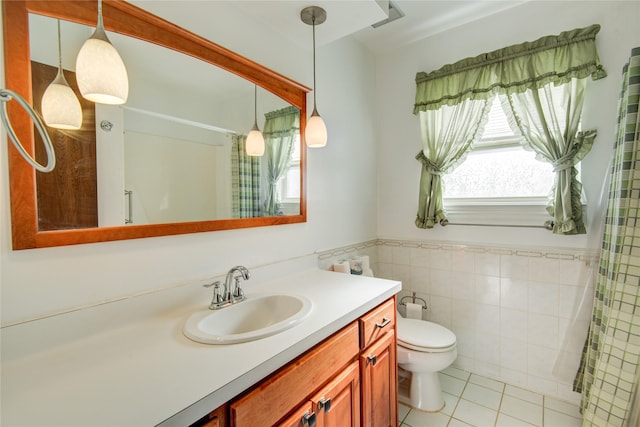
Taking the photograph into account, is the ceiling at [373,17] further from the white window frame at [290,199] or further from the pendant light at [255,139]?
the white window frame at [290,199]

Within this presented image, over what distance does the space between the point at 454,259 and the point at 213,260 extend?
1.77 meters

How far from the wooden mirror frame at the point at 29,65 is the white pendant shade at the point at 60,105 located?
38 millimetres

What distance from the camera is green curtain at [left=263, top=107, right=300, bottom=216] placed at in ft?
5.07

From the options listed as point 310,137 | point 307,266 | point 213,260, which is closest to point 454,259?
point 307,266

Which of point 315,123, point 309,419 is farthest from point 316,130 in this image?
point 309,419

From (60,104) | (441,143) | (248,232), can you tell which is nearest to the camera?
(60,104)

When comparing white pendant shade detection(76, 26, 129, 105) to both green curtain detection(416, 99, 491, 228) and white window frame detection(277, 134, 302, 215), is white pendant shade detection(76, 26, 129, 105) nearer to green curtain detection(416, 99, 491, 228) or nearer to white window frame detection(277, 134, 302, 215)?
white window frame detection(277, 134, 302, 215)

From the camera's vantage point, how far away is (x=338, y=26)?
1.47m

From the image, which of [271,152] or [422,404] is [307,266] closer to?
[271,152]

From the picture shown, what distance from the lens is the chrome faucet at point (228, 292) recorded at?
1.14 m

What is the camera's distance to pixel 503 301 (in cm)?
198

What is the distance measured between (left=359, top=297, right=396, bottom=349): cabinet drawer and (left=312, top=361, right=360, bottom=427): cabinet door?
0.39 feet

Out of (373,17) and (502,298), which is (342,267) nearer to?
(502,298)

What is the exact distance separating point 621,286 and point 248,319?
5.89ft
